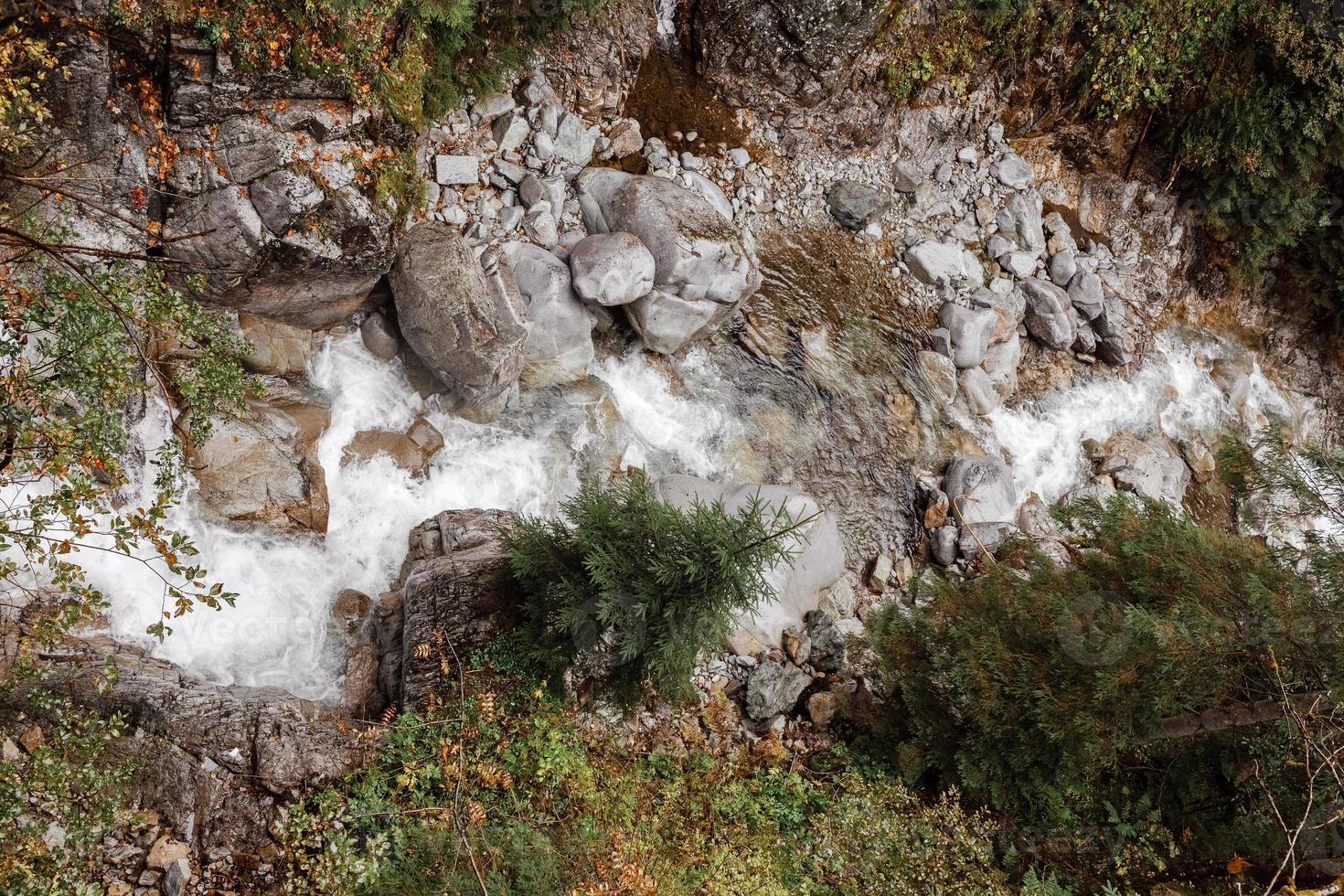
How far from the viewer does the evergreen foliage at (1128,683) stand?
589 cm

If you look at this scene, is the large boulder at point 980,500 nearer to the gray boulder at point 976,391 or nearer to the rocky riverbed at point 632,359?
the rocky riverbed at point 632,359

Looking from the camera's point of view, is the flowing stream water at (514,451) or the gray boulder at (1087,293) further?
the gray boulder at (1087,293)

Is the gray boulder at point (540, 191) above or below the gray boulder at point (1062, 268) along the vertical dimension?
below

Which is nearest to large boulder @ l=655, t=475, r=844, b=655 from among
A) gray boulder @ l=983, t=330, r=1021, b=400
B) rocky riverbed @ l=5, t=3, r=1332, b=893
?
rocky riverbed @ l=5, t=3, r=1332, b=893

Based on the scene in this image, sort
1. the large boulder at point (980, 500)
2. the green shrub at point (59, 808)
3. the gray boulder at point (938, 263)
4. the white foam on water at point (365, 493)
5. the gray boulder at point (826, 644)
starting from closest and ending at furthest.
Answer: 1. the green shrub at point (59, 808)
2. the white foam on water at point (365, 493)
3. the gray boulder at point (826, 644)
4. the large boulder at point (980, 500)
5. the gray boulder at point (938, 263)

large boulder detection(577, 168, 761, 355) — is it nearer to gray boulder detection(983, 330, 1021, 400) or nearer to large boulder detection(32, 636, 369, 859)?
gray boulder detection(983, 330, 1021, 400)

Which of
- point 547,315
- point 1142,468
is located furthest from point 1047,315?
point 547,315

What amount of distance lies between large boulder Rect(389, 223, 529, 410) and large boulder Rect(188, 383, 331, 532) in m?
1.39

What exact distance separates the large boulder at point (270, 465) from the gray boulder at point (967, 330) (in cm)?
840

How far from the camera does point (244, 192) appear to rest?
707cm

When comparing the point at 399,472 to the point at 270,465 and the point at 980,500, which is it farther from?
the point at 980,500

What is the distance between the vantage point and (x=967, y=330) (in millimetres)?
11047

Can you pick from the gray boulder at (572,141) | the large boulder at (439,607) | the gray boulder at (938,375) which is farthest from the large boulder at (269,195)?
the gray boulder at (938,375)

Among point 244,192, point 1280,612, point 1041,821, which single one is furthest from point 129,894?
point 1280,612
